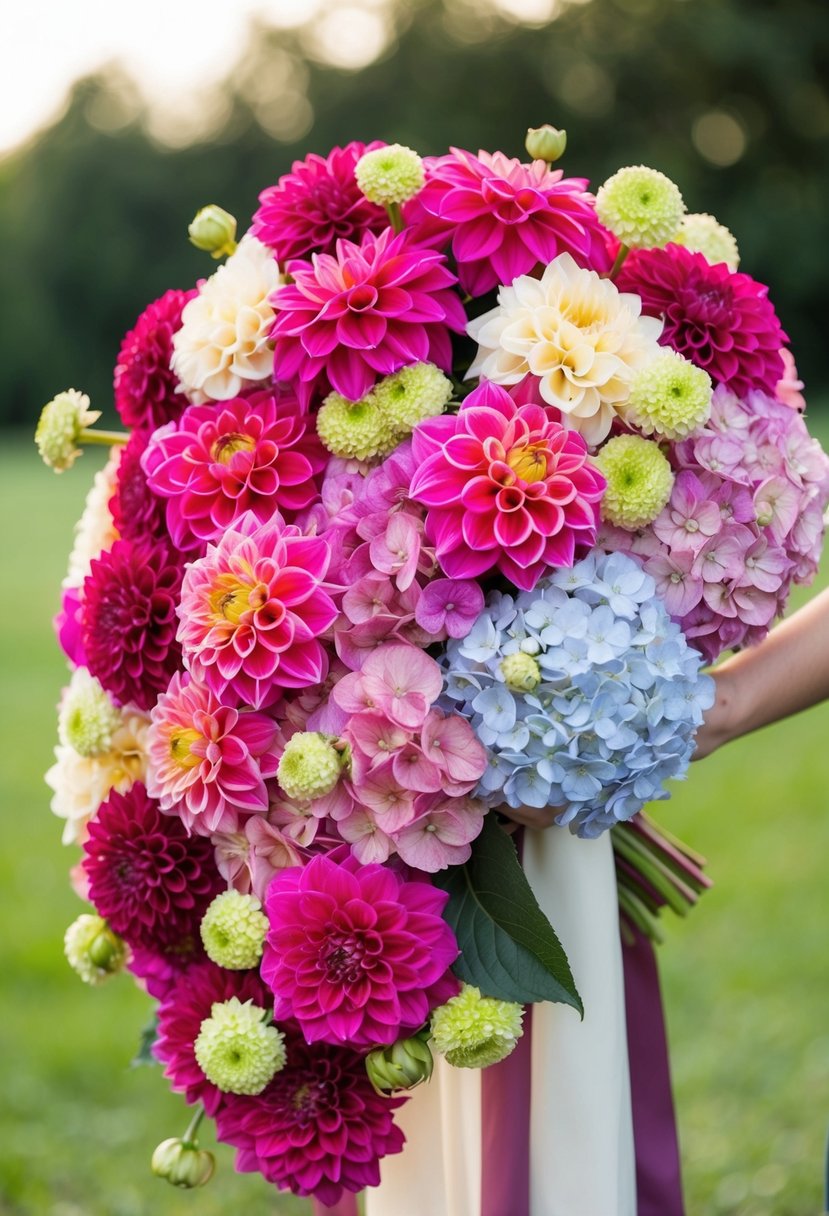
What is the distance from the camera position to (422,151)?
81.0 ft

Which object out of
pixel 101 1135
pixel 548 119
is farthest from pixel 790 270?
pixel 101 1135

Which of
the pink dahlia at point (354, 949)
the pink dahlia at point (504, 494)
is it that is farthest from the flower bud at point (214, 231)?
the pink dahlia at point (354, 949)

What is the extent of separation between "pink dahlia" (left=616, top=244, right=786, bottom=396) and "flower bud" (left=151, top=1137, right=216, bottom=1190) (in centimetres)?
102

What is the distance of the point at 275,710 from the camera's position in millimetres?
1379

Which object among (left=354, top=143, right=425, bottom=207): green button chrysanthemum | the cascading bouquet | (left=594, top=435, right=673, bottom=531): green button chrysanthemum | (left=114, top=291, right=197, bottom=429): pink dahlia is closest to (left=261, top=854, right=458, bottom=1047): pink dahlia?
the cascading bouquet

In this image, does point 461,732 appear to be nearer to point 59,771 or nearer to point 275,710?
point 275,710

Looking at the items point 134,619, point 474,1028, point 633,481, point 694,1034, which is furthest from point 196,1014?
point 694,1034

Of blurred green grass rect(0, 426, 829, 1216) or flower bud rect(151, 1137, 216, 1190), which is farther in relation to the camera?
blurred green grass rect(0, 426, 829, 1216)

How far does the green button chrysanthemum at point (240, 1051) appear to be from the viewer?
4.41ft

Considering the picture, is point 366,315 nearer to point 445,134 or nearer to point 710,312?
point 710,312

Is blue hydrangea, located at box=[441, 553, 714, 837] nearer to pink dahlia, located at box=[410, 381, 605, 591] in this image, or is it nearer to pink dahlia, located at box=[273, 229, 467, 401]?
pink dahlia, located at box=[410, 381, 605, 591]

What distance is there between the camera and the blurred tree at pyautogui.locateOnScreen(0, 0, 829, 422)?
936 inches

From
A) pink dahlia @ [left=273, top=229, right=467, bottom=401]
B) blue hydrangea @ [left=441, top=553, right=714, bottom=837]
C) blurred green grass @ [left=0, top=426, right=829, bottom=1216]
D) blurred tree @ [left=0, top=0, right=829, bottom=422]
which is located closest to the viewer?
blue hydrangea @ [left=441, top=553, right=714, bottom=837]

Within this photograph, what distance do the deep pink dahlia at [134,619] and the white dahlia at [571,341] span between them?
40 centimetres
